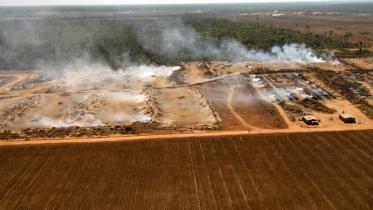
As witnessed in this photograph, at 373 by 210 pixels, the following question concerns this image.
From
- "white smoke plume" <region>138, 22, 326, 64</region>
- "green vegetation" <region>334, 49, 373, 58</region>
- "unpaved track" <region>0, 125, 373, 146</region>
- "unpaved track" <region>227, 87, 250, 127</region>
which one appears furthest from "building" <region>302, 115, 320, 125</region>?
"green vegetation" <region>334, 49, 373, 58</region>

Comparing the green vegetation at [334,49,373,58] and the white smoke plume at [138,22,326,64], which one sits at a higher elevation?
the white smoke plume at [138,22,326,64]

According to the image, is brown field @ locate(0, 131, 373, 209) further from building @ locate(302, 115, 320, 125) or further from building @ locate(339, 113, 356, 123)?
building @ locate(339, 113, 356, 123)

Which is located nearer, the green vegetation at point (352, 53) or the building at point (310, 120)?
the building at point (310, 120)

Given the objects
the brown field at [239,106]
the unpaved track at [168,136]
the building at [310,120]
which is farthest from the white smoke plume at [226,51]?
the unpaved track at [168,136]

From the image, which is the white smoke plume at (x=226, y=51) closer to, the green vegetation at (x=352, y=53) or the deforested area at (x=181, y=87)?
the deforested area at (x=181, y=87)

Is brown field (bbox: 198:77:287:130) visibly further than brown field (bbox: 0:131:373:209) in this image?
Yes

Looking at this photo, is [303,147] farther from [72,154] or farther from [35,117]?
[35,117]
